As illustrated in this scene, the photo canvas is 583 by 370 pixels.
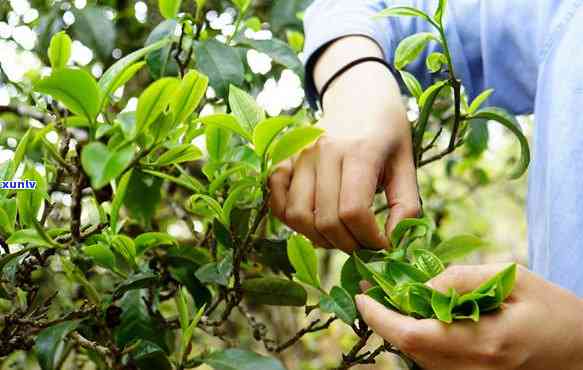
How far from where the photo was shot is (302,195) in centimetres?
65

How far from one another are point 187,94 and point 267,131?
7cm

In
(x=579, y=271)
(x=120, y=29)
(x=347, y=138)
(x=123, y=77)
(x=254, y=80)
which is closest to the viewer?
(x=123, y=77)

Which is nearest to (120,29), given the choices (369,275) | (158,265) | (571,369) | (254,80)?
(254,80)

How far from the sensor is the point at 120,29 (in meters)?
1.35

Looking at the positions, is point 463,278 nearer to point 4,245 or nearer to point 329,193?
point 329,193

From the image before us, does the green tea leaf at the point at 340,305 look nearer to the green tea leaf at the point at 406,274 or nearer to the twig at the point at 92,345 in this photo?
the green tea leaf at the point at 406,274

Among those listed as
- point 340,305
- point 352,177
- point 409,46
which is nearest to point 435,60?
point 409,46

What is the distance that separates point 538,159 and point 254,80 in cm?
40

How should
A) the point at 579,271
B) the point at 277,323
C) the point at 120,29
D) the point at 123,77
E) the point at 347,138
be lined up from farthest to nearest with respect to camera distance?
the point at 277,323 → the point at 120,29 → the point at 579,271 → the point at 347,138 → the point at 123,77

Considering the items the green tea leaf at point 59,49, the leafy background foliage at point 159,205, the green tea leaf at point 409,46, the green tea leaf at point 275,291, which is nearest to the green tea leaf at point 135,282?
the leafy background foliage at point 159,205

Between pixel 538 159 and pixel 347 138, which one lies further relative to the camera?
pixel 538 159

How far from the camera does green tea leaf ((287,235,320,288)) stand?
2.20 ft

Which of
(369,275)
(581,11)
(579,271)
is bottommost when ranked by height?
(579,271)

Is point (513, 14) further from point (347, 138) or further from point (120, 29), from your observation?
point (120, 29)
